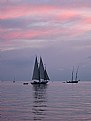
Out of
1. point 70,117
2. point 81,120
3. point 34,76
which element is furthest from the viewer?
point 34,76

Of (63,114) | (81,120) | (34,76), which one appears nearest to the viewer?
(81,120)

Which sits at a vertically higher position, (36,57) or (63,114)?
(36,57)

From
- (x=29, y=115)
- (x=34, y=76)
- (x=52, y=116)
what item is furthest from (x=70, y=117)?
(x=34, y=76)

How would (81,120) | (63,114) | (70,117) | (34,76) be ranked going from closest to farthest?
(81,120) < (70,117) < (63,114) < (34,76)

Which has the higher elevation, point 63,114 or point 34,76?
point 34,76

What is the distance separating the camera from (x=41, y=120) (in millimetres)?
35094

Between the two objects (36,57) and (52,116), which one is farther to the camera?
(36,57)

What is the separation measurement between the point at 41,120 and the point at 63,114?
5670mm

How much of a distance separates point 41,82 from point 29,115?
131 metres

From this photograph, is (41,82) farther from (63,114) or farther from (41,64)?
(63,114)

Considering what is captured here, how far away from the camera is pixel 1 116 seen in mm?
38125

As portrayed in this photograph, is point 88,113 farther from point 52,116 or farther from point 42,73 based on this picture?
point 42,73

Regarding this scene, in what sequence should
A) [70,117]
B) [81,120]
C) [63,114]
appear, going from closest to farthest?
[81,120], [70,117], [63,114]

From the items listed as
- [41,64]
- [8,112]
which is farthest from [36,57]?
[8,112]
